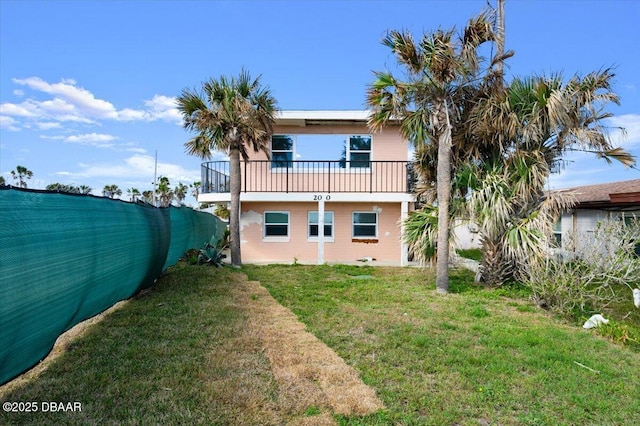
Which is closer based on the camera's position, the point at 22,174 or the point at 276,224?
the point at 276,224

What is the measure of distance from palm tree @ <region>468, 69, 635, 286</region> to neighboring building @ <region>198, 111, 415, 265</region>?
14.7 feet

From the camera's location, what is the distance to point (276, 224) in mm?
14672

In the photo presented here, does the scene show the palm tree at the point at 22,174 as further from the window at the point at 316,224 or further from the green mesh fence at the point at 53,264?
the green mesh fence at the point at 53,264

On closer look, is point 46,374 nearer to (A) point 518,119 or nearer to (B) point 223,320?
(B) point 223,320

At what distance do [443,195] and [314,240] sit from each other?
6.74 meters

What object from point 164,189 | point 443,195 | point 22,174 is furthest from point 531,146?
point 22,174

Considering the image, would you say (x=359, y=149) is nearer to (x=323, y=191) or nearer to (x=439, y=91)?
(x=323, y=191)

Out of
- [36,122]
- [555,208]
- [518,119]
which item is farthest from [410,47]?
[36,122]

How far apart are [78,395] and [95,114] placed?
24.7 meters

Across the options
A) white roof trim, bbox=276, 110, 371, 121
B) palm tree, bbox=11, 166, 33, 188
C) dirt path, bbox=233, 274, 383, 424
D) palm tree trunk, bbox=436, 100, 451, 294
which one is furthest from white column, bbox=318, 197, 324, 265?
palm tree, bbox=11, 166, 33, 188

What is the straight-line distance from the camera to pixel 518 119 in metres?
8.73

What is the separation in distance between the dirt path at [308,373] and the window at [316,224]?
8263 mm

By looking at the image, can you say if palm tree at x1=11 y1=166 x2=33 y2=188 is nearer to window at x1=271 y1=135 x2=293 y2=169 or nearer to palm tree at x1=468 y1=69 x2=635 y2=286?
window at x1=271 y1=135 x2=293 y2=169

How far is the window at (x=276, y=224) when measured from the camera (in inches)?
577
